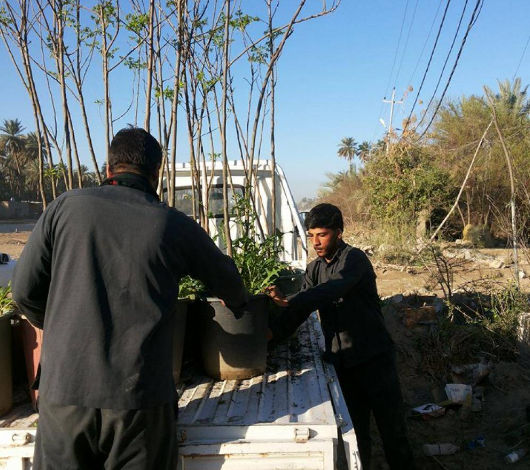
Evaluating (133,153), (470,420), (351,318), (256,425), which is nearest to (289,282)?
(351,318)

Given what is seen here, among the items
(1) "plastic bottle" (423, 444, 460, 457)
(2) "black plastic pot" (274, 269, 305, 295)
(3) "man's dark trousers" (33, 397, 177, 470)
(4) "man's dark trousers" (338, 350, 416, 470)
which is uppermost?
(2) "black plastic pot" (274, 269, 305, 295)

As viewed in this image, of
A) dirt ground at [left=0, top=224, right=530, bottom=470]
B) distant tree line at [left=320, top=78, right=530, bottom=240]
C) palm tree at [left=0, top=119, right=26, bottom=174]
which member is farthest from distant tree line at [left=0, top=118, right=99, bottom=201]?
dirt ground at [left=0, top=224, right=530, bottom=470]

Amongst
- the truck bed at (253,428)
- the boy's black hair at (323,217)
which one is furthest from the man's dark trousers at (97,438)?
the boy's black hair at (323,217)

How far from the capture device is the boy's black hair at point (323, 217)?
299 centimetres

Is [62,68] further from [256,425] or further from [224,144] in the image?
[256,425]

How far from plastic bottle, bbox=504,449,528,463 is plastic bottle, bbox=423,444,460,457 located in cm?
37

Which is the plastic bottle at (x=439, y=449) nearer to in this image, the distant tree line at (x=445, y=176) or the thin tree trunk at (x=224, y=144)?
the thin tree trunk at (x=224, y=144)

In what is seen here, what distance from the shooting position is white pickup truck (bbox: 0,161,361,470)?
1968 millimetres

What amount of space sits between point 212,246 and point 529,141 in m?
17.0

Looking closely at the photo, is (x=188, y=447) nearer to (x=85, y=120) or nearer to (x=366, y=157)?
(x=85, y=120)

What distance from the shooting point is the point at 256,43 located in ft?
13.8

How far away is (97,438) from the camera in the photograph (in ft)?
5.72

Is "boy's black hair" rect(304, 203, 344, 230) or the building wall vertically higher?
the building wall

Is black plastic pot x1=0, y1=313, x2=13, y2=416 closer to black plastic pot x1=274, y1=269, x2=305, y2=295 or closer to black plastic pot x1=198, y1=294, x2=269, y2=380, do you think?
black plastic pot x1=198, y1=294, x2=269, y2=380
